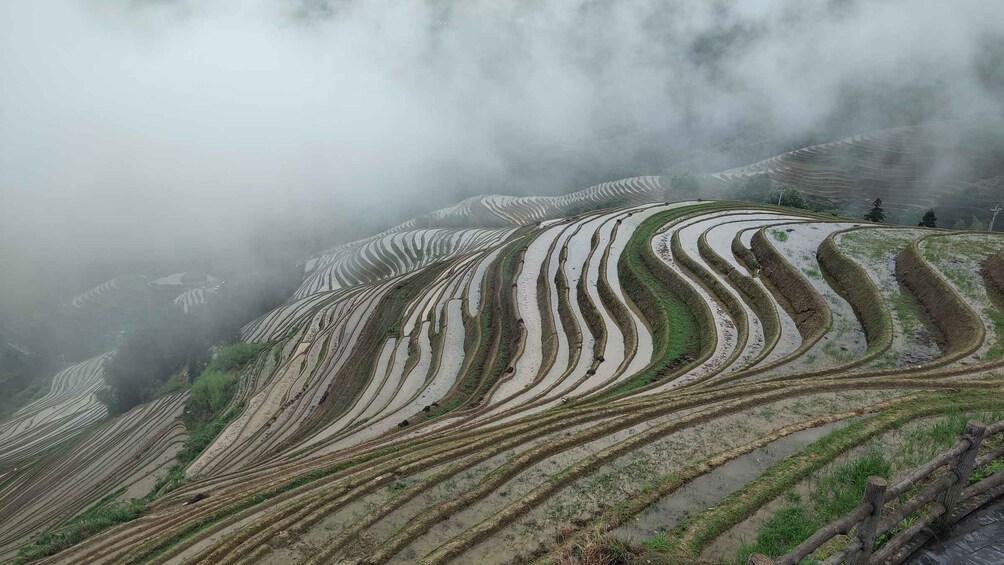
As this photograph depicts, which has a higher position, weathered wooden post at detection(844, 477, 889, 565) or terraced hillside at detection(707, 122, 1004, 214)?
terraced hillside at detection(707, 122, 1004, 214)

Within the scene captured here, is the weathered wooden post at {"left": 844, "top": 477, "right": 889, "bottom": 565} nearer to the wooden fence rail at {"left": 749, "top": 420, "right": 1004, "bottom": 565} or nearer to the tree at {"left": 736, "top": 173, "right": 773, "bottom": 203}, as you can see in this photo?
the wooden fence rail at {"left": 749, "top": 420, "right": 1004, "bottom": 565}

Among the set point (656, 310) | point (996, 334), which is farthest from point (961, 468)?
point (656, 310)

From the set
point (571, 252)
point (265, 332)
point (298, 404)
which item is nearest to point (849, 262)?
point (571, 252)

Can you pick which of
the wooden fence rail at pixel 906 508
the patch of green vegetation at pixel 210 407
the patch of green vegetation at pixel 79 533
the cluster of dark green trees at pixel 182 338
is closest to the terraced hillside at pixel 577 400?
the patch of green vegetation at pixel 79 533

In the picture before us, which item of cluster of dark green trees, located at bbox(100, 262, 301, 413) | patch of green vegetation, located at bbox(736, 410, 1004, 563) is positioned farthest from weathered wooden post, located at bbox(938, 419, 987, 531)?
cluster of dark green trees, located at bbox(100, 262, 301, 413)

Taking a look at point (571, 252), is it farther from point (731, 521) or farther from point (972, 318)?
point (731, 521)

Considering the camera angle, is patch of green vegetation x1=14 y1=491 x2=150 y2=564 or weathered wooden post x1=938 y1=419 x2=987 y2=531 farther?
patch of green vegetation x1=14 y1=491 x2=150 y2=564
